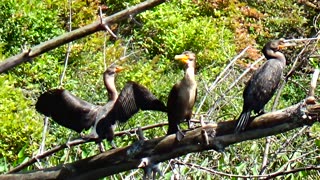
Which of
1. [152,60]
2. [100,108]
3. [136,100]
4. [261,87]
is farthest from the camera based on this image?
[152,60]

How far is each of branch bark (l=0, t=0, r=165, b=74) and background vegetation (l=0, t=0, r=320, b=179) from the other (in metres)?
1.54

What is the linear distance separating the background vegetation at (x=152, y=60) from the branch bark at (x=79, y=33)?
1.54 meters

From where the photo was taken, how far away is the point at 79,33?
8.93ft

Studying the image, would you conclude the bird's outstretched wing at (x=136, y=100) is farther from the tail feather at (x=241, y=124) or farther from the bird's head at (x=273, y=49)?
the tail feather at (x=241, y=124)

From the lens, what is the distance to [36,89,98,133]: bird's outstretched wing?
4.34 meters

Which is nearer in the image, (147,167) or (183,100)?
(147,167)

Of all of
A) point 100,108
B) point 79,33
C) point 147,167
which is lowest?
point 147,167

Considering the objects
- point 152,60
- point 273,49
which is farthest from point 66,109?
point 152,60

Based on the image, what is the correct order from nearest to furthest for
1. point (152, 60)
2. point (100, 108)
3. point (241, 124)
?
point (241, 124) → point (100, 108) → point (152, 60)

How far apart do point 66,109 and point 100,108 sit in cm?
27

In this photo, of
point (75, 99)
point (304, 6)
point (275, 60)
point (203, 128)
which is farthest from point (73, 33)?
point (304, 6)

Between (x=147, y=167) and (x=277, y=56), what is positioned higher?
(x=277, y=56)

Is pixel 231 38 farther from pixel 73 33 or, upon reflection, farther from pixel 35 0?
pixel 73 33

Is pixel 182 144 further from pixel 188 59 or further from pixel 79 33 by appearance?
pixel 188 59
